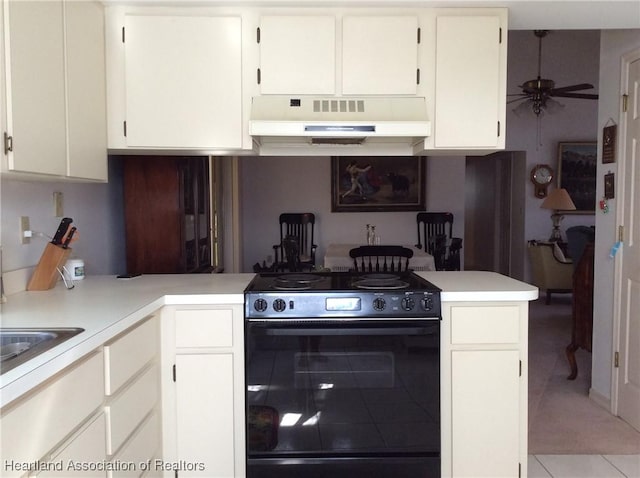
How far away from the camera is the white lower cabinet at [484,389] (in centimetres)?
214

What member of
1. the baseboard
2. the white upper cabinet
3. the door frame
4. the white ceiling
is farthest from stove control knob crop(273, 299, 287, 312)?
the baseboard

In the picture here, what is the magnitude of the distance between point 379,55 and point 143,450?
1955 mm

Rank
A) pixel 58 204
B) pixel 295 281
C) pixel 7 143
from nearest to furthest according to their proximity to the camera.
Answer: pixel 7 143 → pixel 295 281 → pixel 58 204

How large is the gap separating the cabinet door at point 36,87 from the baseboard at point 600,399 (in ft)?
10.8

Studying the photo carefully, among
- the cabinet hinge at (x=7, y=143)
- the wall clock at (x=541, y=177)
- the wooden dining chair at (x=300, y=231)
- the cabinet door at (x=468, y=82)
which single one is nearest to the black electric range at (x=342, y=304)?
the cabinet door at (x=468, y=82)

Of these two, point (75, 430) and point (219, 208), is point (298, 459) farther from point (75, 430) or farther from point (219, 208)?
point (219, 208)

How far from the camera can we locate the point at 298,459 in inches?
84.2

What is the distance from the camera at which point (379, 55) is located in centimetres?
245

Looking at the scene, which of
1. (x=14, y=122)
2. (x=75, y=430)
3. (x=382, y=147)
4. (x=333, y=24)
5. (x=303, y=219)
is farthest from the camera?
(x=303, y=219)

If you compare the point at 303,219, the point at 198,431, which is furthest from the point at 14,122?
the point at 303,219

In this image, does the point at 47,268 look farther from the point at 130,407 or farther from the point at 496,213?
the point at 496,213

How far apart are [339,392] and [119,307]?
93 centimetres

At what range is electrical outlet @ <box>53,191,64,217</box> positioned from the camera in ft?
7.82

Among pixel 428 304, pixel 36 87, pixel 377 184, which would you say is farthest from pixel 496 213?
pixel 36 87
